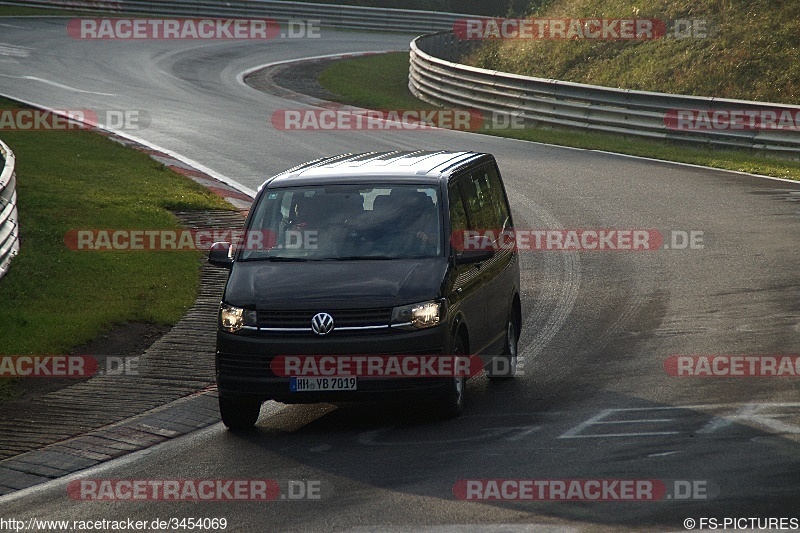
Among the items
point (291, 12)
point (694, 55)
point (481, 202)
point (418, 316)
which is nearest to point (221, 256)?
point (418, 316)

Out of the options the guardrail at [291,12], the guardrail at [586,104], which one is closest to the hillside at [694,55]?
the guardrail at [586,104]

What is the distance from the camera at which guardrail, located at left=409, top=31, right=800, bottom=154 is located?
24.6m

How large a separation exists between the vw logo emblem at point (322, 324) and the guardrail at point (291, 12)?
4200cm

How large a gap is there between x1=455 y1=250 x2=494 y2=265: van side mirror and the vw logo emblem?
1299 mm

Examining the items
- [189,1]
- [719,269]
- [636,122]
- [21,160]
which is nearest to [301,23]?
[189,1]

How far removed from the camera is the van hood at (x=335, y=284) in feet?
31.4

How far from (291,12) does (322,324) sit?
4433 cm

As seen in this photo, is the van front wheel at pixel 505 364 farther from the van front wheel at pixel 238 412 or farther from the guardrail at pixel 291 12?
the guardrail at pixel 291 12

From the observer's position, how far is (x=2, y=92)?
Answer: 29.3 m

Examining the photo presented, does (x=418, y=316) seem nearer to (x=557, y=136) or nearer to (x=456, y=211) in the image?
(x=456, y=211)

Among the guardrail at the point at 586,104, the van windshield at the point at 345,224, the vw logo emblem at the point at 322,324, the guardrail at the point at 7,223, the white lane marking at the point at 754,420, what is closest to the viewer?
the white lane marking at the point at 754,420

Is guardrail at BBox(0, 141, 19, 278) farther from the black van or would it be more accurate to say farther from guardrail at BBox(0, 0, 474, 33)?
guardrail at BBox(0, 0, 474, 33)

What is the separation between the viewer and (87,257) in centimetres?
1530

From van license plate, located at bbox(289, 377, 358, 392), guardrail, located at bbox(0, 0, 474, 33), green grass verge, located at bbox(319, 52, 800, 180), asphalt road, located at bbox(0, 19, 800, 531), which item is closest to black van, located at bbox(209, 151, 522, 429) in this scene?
van license plate, located at bbox(289, 377, 358, 392)
